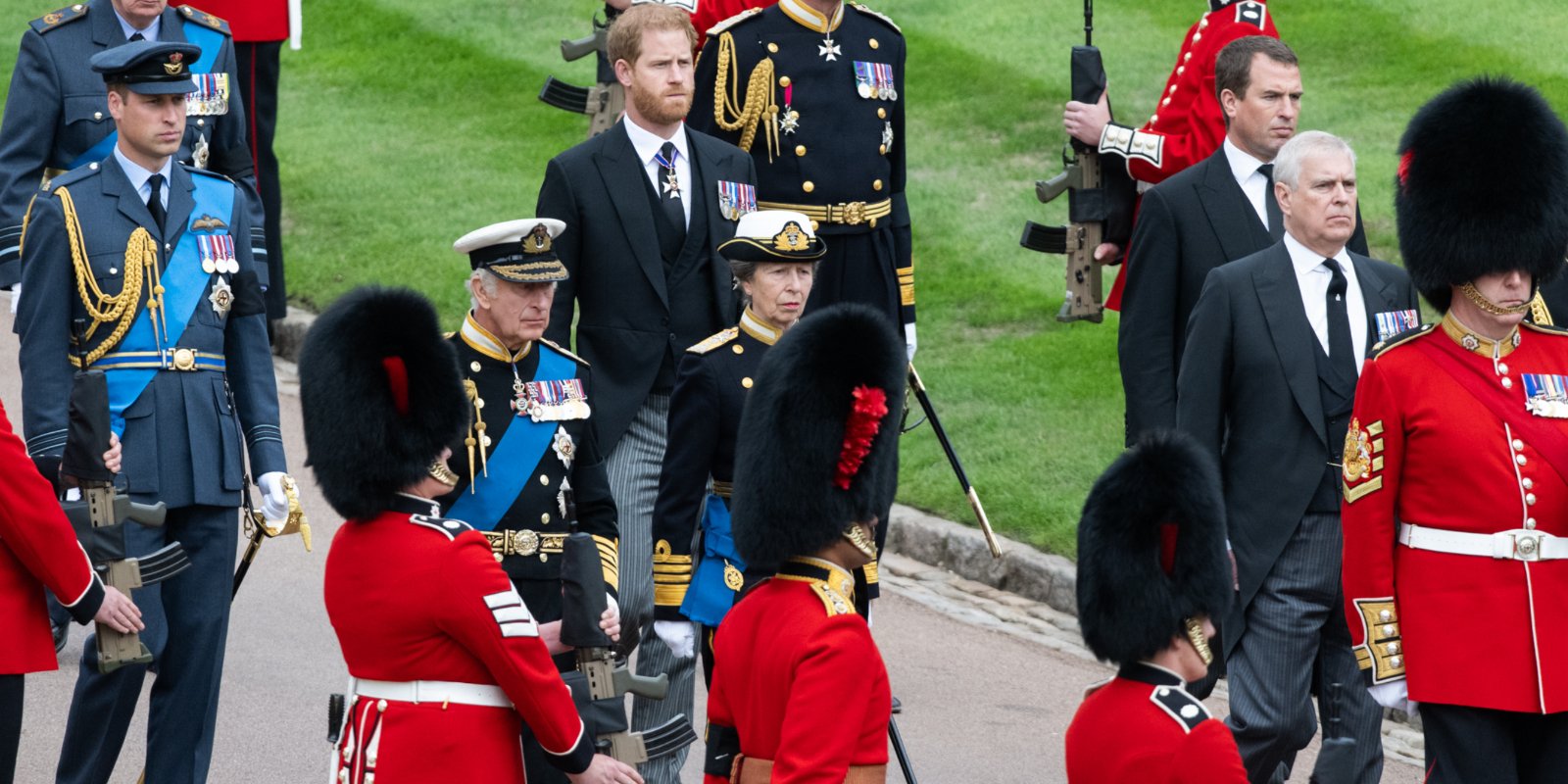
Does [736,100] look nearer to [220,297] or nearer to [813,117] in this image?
[813,117]

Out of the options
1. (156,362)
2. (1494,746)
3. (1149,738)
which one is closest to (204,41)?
(156,362)

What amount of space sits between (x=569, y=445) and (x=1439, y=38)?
385 inches

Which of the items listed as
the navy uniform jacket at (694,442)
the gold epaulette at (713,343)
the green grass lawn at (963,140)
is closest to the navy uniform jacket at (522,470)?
the navy uniform jacket at (694,442)

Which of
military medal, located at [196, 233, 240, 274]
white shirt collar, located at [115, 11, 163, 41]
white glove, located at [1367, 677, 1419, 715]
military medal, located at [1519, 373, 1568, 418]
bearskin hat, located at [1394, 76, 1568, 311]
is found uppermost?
bearskin hat, located at [1394, 76, 1568, 311]

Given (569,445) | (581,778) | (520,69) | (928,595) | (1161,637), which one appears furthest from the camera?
(520,69)

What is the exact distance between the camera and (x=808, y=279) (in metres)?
6.88

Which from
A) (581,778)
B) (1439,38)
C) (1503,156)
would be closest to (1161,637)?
(581,778)

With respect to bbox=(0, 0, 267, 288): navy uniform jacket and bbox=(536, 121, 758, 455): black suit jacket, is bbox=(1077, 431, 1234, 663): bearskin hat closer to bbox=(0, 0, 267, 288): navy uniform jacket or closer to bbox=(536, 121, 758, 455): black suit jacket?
bbox=(536, 121, 758, 455): black suit jacket

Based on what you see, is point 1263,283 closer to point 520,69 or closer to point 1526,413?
point 1526,413

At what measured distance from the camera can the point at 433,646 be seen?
5.18 m

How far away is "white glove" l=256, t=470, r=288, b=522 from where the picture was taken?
272 inches

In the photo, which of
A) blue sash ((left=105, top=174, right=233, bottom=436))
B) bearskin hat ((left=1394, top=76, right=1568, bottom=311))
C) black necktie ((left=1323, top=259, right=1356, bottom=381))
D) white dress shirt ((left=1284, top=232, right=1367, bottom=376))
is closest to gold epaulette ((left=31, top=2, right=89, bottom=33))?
blue sash ((left=105, top=174, right=233, bottom=436))

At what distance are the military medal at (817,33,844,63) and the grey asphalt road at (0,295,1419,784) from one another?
2.17 meters

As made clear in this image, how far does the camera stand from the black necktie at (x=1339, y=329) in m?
6.89
